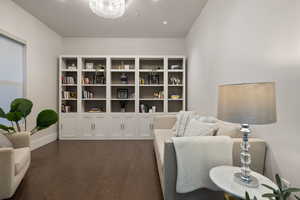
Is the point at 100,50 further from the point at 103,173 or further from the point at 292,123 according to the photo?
the point at 292,123

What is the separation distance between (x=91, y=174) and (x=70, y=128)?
2.07m

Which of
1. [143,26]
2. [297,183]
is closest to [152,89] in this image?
[143,26]

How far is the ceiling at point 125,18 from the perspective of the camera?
2695 mm

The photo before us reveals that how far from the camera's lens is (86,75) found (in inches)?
163

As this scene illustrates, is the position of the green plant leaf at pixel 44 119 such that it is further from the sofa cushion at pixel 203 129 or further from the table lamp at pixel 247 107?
the table lamp at pixel 247 107

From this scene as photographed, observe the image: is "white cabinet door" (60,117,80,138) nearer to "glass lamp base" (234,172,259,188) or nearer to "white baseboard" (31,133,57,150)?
"white baseboard" (31,133,57,150)

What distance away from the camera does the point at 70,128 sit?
150 inches

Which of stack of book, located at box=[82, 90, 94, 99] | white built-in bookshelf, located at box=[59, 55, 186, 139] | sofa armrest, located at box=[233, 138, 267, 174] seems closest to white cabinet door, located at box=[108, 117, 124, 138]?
white built-in bookshelf, located at box=[59, 55, 186, 139]

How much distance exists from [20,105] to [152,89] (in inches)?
114

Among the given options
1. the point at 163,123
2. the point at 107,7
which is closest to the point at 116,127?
the point at 163,123

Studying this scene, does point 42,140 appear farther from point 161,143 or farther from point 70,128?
point 161,143

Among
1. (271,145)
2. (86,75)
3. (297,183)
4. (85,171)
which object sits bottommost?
(85,171)

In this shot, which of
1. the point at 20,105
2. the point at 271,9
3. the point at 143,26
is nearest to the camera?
the point at 271,9

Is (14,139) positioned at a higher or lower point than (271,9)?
lower
